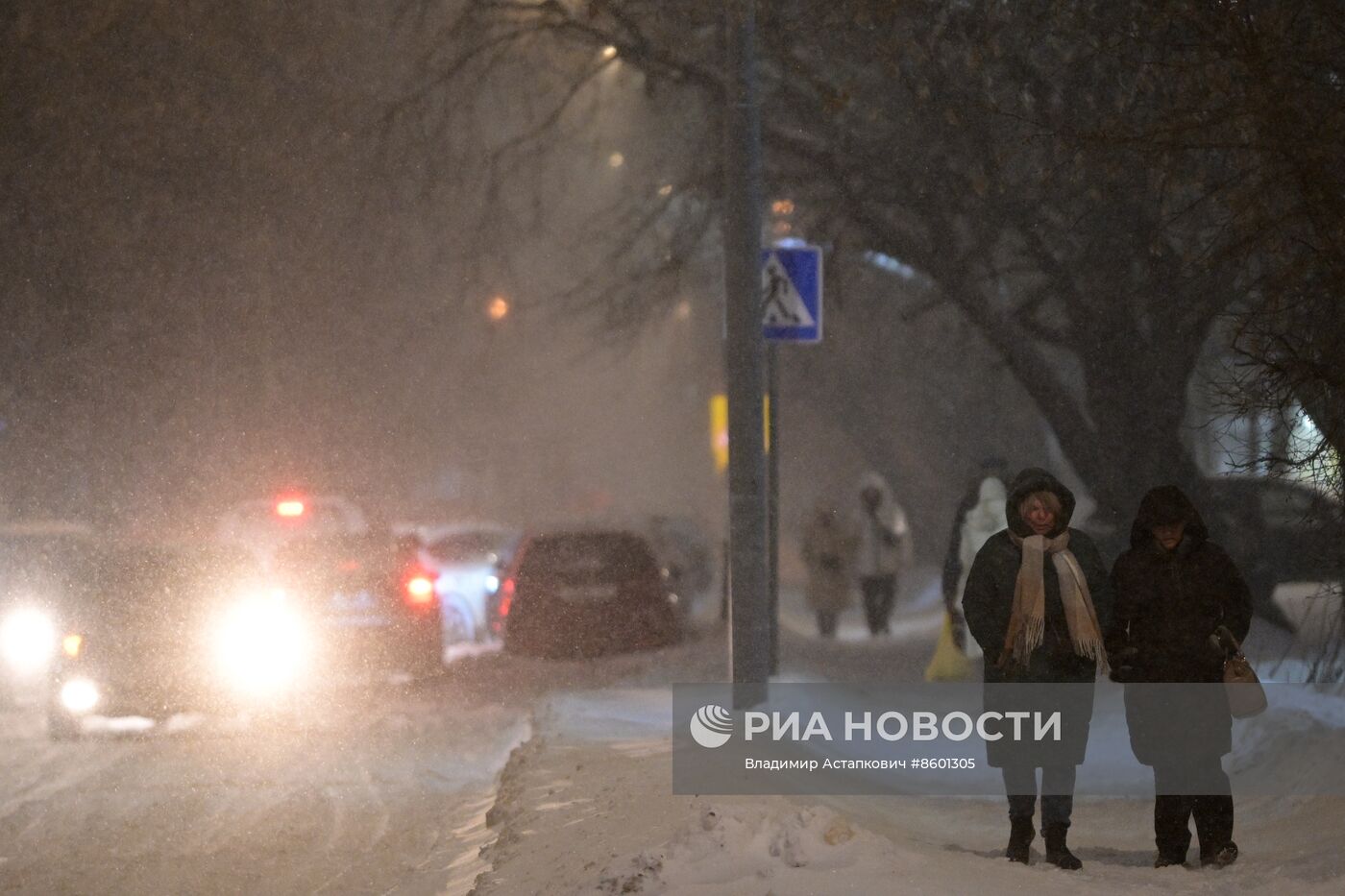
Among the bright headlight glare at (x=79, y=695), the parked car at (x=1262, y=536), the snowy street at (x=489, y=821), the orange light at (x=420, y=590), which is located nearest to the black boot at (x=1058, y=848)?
the snowy street at (x=489, y=821)

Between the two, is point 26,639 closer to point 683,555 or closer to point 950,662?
point 950,662

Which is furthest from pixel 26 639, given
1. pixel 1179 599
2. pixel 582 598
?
pixel 1179 599

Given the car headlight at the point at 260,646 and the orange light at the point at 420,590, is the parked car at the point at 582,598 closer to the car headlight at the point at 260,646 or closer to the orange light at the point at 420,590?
the orange light at the point at 420,590

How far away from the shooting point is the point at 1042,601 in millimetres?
6375

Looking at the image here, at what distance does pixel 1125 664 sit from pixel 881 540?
11.6m

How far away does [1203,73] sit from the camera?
798 cm

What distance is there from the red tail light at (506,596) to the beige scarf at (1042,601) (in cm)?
1142

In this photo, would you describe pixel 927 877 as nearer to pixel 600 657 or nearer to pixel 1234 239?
pixel 1234 239

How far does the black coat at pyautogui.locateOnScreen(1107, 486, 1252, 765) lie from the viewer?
6.44m

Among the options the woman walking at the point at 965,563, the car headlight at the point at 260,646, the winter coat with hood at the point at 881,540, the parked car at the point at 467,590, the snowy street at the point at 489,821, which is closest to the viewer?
the snowy street at the point at 489,821

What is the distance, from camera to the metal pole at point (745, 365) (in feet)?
32.6

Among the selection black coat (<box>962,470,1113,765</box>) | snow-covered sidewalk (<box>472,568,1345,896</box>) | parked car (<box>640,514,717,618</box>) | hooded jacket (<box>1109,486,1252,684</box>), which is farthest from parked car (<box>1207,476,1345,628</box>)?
parked car (<box>640,514,717,618</box>)

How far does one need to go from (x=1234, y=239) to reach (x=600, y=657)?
10.6 metres

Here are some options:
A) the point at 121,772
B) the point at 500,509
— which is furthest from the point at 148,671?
the point at 500,509
